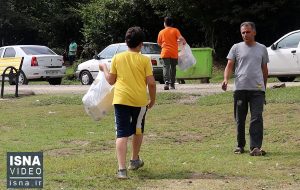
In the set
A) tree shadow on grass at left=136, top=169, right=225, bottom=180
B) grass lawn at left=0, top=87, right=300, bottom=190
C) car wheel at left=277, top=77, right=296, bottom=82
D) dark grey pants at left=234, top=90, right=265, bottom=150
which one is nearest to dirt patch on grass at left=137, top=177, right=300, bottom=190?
grass lawn at left=0, top=87, right=300, bottom=190

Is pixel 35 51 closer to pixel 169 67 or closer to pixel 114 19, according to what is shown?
pixel 169 67

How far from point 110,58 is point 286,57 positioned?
5901 millimetres

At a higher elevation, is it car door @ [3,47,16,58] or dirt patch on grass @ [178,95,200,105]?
car door @ [3,47,16,58]

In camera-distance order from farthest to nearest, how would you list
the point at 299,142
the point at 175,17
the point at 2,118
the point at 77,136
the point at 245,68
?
1. the point at 175,17
2. the point at 2,118
3. the point at 77,136
4. the point at 299,142
5. the point at 245,68

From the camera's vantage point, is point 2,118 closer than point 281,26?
Yes

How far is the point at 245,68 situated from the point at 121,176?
2625mm

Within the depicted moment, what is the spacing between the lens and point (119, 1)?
33.3 m

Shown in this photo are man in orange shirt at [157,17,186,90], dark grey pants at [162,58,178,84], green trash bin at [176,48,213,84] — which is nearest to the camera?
man in orange shirt at [157,17,186,90]

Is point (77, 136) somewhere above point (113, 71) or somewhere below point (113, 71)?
below

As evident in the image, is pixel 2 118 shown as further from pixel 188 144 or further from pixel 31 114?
pixel 188 144

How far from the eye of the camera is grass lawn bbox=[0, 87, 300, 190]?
7559 mm

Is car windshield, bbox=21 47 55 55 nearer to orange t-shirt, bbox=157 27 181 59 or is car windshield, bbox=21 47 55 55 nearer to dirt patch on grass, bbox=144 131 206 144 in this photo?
orange t-shirt, bbox=157 27 181 59

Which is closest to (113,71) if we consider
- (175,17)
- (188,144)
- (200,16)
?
(188,144)

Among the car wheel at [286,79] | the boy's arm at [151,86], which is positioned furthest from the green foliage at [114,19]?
the boy's arm at [151,86]
